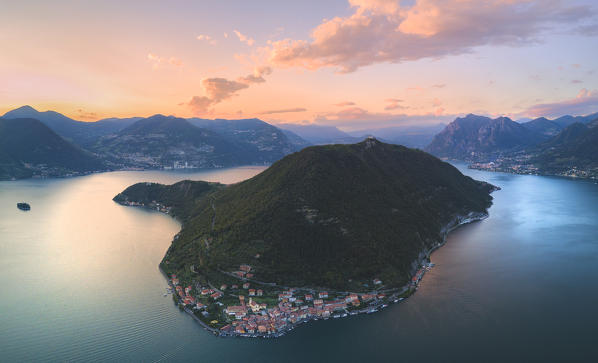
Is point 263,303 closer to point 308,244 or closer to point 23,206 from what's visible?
point 308,244

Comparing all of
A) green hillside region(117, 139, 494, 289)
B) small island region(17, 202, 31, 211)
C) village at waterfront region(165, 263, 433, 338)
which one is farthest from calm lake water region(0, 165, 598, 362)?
small island region(17, 202, 31, 211)

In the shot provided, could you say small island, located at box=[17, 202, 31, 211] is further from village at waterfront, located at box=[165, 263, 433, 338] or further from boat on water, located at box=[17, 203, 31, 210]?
village at waterfront, located at box=[165, 263, 433, 338]

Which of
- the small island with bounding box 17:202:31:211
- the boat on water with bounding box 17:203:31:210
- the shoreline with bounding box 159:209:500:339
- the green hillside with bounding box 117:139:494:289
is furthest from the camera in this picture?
the boat on water with bounding box 17:203:31:210

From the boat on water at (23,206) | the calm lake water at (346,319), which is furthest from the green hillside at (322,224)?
the boat on water at (23,206)

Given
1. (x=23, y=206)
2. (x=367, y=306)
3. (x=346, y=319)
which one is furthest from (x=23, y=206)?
(x=367, y=306)

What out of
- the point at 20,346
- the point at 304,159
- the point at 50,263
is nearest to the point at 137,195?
the point at 50,263

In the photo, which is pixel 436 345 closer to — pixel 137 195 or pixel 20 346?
pixel 20 346

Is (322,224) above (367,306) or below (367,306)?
above
